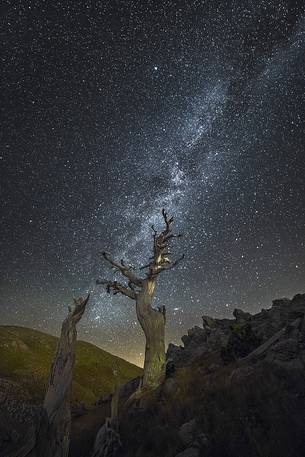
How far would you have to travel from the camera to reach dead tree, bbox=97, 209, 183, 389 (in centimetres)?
1381

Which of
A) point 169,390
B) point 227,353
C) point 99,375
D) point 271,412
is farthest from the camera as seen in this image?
point 99,375

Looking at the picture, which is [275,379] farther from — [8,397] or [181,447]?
[8,397]

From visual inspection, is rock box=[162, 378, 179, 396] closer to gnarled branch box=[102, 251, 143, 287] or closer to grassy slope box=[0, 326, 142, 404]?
gnarled branch box=[102, 251, 143, 287]

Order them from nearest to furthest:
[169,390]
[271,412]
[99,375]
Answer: [271,412] < [169,390] < [99,375]

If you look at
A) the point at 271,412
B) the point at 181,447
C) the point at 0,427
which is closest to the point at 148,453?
the point at 181,447

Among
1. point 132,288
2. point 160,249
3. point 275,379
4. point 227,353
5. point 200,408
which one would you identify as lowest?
point 200,408

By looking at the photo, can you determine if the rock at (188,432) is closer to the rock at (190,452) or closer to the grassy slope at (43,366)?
the rock at (190,452)

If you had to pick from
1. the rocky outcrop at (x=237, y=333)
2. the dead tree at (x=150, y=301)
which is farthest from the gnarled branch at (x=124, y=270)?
the rocky outcrop at (x=237, y=333)

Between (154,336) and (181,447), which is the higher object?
(154,336)

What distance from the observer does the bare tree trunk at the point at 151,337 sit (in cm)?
1361

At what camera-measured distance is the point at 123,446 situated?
8.73 m

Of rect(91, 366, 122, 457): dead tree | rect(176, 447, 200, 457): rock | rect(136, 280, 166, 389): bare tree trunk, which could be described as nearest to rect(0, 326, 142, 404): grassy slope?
rect(136, 280, 166, 389): bare tree trunk

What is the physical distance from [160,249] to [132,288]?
8.09ft

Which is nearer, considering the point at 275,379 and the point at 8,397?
the point at 275,379
